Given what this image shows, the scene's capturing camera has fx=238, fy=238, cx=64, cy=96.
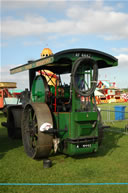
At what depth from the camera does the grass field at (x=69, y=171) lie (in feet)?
12.9

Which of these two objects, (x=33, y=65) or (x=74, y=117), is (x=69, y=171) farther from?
(x=33, y=65)

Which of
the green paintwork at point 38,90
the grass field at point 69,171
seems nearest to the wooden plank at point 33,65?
the green paintwork at point 38,90

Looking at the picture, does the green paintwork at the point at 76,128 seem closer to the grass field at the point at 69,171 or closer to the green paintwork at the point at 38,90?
the grass field at the point at 69,171

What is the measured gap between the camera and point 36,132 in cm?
572

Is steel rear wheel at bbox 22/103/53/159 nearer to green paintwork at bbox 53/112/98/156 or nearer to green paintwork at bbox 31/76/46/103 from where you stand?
green paintwork at bbox 53/112/98/156

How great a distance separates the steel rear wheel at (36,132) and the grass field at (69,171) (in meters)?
0.24

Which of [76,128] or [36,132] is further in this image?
[36,132]

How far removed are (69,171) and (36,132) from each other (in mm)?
1382

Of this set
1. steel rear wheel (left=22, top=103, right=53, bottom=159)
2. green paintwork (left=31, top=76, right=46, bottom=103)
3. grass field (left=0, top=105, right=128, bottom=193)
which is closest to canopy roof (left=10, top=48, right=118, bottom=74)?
green paintwork (left=31, top=76, right=46, bottom=103)

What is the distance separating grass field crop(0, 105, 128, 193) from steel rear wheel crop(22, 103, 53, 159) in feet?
0.79

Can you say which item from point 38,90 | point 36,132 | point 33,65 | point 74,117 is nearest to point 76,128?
point 74,117

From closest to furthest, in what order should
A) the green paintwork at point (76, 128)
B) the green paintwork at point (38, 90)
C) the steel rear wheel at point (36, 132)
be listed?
the green paintwork at point (76, 128) → the steel rear wheel at point (36, 132) → the green paintwork at point (38, 90)

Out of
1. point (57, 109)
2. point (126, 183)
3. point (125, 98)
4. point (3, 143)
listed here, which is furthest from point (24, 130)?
point (125, 98)

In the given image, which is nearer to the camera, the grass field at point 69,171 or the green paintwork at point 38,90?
the grass field at point 69,171
